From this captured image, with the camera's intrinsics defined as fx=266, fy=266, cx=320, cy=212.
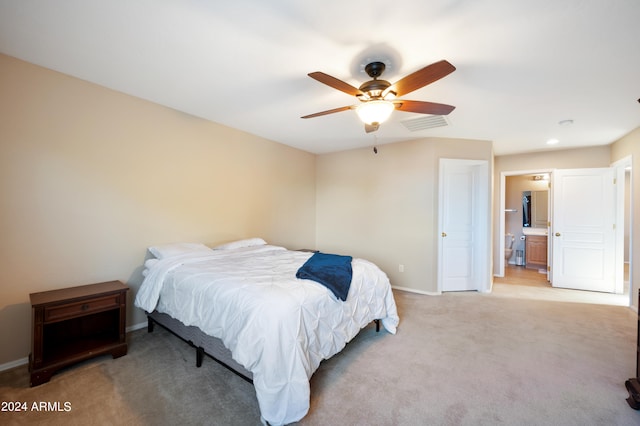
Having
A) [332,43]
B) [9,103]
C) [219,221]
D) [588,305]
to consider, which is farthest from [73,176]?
[588,305]

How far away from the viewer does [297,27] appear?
1.72 metres

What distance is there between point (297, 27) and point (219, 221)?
2.68 meters

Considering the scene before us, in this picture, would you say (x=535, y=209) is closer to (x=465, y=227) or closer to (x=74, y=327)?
(x=465, y=227)

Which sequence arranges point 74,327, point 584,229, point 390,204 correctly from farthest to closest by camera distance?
point 390,204
point 584,229
point 74,327

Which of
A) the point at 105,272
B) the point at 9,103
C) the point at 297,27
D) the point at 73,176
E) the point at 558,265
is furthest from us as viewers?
the point at 558,265

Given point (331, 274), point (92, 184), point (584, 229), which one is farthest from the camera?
point (584, 229)

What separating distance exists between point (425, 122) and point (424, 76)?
1857 mm

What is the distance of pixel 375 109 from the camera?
202 cm

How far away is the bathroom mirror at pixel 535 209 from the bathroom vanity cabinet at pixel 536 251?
46cm

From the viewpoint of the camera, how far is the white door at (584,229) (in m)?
4.34

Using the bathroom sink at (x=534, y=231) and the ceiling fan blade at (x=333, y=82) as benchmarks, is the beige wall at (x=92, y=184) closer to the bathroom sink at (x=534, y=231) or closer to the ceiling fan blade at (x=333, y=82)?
the ceiling fan blade at (x=333, y=82)

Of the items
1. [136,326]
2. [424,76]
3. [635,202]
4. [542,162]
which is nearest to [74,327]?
[136,326]

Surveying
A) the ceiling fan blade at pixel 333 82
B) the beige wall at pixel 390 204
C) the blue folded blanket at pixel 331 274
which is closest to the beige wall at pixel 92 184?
the blue folded blanket at pixel 331 274

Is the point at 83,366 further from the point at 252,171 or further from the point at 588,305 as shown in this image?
the point at 588,305
